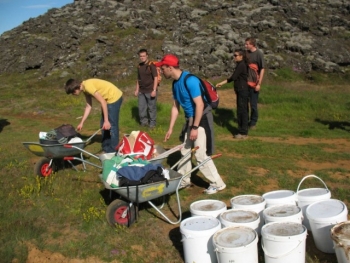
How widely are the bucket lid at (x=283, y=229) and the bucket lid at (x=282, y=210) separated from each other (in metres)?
0.24

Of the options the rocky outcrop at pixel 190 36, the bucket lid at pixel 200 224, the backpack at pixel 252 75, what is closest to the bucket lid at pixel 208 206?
the bucket lid at pixel 200 224

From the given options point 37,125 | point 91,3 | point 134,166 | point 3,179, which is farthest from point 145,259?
point 91,3

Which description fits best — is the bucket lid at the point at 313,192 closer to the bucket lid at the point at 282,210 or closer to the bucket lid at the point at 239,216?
the bucket lid at the point at 282,210

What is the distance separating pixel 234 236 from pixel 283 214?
720 millimetres

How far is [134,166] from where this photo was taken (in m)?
4.88

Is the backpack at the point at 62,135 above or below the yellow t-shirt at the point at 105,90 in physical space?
below

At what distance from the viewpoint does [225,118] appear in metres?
11.6

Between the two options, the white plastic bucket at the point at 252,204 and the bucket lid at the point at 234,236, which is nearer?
the bucket lid at the point at 234,236

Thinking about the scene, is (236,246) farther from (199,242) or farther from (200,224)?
(200,224)

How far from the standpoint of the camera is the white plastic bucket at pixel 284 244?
3.72m

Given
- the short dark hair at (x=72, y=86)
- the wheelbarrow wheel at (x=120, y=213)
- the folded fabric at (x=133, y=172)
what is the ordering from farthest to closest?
the short dark hair at (x=72, y=86), the wheelbarrow wheel at (x=120, y=213), the folded fabric at (x=133, y=172)

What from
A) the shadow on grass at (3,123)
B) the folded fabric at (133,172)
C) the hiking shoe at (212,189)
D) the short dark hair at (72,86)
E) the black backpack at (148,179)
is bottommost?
the shadow on grass at (3,123)

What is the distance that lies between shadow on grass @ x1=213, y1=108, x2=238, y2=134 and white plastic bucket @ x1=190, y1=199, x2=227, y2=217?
5746 mm

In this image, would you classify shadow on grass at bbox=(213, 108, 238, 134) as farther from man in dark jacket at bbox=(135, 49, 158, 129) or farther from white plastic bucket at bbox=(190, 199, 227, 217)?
white plastic bucket at bbox=(190, 199, 227, 217)
